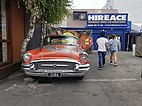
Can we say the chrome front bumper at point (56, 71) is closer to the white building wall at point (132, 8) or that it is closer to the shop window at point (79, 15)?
the shop window at point (79, 15)

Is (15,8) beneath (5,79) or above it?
above

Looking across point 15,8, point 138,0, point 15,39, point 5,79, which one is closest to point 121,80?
point 5,79

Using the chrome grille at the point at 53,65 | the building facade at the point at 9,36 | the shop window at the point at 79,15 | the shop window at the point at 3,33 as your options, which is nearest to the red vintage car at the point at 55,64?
the chrome grille at the point at 53,65

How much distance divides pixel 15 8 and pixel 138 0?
34276 millimetres

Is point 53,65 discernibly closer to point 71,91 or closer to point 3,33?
point 71,91

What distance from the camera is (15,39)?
9.60 meters

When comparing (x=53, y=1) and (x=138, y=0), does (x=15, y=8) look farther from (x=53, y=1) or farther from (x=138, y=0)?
(x=138, y=0)

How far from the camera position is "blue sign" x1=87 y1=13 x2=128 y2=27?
29734mm

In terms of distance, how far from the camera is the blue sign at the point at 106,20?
2973cm

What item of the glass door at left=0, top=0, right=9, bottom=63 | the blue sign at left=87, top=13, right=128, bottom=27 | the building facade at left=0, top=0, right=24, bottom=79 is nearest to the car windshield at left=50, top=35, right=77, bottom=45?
the building facade at left=0, top=0, right=24, bottom=79

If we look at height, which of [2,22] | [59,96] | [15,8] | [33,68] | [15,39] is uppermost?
[15,8]

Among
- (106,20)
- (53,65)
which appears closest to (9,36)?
(53,65)

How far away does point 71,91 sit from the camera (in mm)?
6285

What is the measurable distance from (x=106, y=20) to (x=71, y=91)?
24.7m
